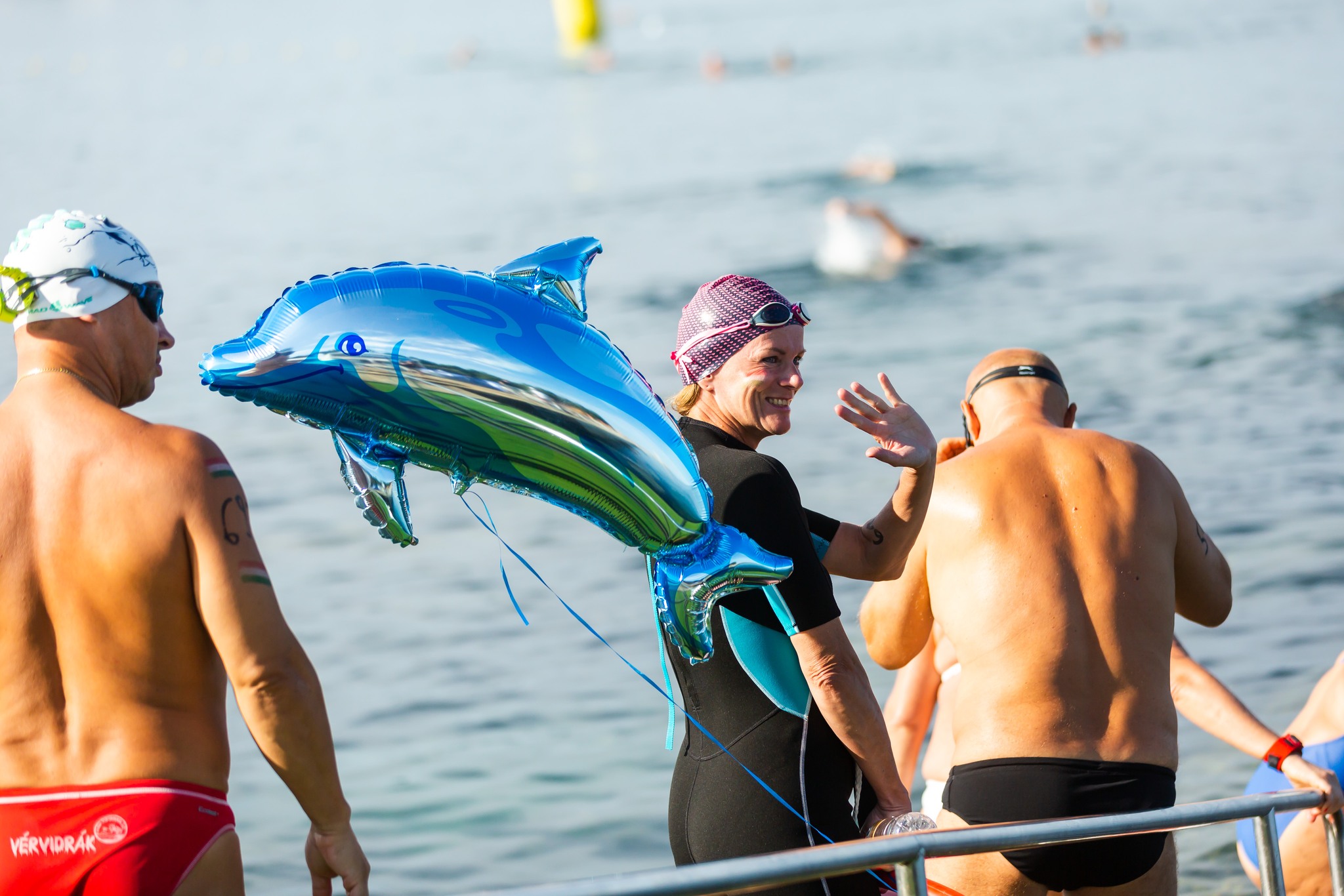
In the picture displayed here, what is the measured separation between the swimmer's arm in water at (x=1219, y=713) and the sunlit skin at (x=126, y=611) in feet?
7.94

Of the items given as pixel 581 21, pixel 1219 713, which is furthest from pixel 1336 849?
pixel 581 21

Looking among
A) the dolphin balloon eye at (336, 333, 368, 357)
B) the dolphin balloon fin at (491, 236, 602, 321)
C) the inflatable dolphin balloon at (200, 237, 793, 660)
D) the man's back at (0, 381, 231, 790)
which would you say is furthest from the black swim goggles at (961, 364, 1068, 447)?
the man's back at (0, 381, 231, 790)

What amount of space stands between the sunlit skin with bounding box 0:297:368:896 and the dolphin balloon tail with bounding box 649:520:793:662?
32.7 inches

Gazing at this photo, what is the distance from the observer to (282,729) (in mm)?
2758

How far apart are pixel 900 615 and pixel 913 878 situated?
60.0 inches

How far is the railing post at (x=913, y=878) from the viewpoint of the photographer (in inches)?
103

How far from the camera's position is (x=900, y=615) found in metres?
4.10

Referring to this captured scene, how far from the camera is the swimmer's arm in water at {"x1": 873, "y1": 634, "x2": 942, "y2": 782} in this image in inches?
188

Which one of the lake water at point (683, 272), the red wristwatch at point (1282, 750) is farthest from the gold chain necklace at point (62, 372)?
the lake water at point (683, 272)

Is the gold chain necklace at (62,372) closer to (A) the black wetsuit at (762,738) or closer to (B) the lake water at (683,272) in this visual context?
(A) the black wetsuit at (762,738)

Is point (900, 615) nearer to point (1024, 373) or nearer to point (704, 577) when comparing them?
point (1024, 373)

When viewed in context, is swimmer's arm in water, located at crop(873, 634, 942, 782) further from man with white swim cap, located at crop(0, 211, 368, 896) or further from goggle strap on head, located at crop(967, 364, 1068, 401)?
man with white swim cap, located at crop(0, 211, 368, 896)

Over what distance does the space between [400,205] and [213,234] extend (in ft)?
13.5

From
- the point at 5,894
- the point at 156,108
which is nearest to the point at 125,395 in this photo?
the point at 5,894
